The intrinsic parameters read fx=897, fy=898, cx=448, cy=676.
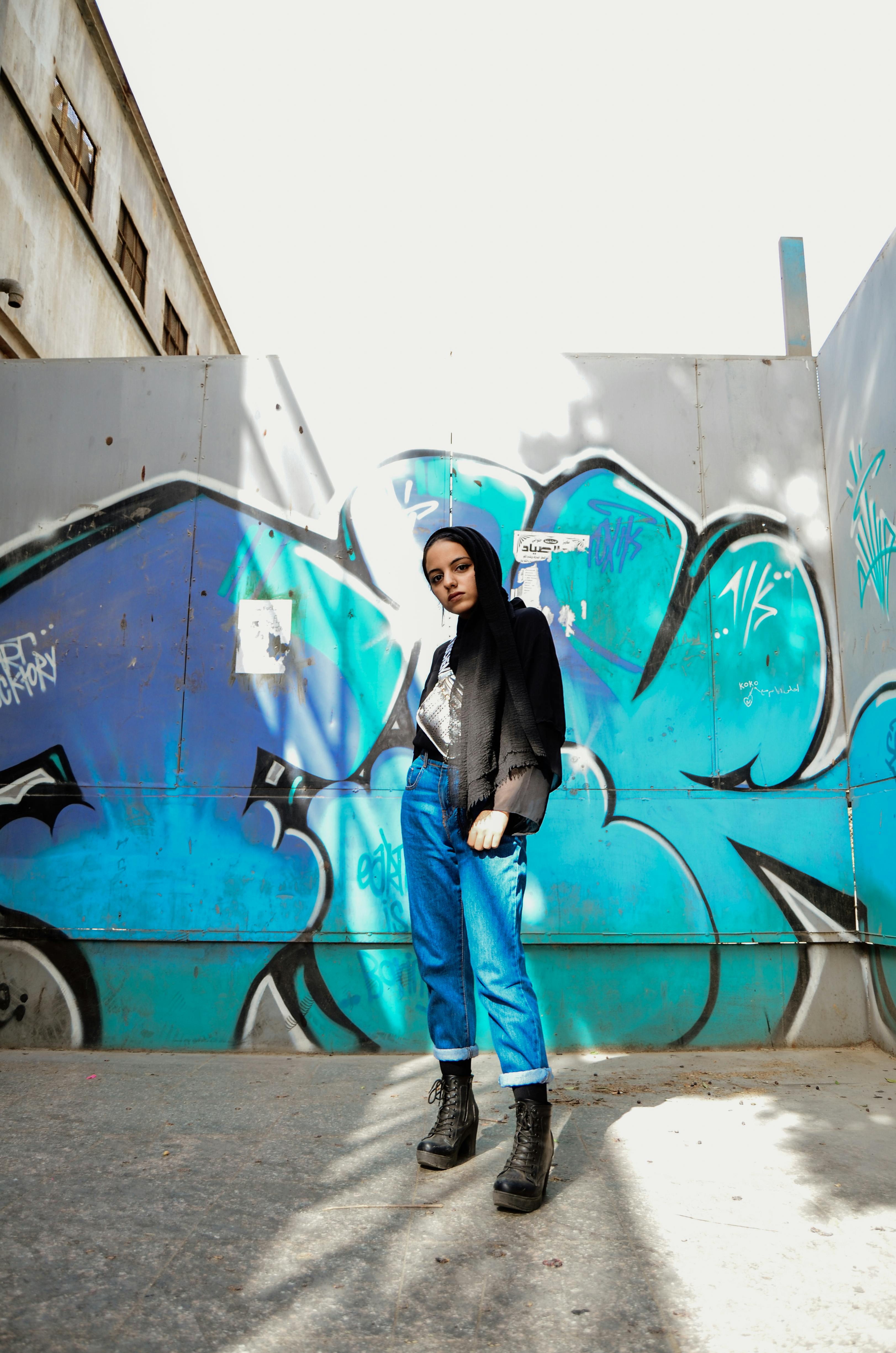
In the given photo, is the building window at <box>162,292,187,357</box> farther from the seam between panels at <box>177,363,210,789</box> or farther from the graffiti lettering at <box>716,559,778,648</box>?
the graffiti lettering at <box>716,559,778,648</box>

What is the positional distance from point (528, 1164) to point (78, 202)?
26.7 ft

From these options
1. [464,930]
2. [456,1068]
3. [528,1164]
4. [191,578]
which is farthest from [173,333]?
[528,1164]

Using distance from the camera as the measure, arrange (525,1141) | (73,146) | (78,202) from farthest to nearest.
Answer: (73,146) < (78,202) < (525,1141)

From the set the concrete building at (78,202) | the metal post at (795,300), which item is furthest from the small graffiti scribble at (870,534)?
the concrete building at (78,202)

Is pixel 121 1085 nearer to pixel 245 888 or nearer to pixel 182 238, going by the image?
pixel 245 888

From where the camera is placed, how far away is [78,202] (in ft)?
24.7

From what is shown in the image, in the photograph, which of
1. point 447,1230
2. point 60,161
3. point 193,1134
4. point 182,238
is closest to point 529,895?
point 193,1134

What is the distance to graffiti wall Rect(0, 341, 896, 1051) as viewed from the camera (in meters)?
3.92

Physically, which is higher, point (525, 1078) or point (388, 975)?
point (525, 1078)

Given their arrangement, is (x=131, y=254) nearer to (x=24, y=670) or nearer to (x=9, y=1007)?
(x=24, y=670)

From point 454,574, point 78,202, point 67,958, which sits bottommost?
point 67,958

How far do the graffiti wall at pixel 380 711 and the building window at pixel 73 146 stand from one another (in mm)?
4348

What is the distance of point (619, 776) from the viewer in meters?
4.04

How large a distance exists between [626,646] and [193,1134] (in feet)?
8.63
